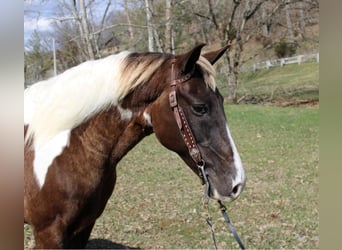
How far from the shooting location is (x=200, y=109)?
4.71 ft

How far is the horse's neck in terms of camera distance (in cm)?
158

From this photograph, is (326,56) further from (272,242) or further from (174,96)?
(272,242)

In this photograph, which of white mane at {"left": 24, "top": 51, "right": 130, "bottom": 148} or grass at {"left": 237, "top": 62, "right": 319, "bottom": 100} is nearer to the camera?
white mane at {"left": 24, "top": 51, "right": 130, "bottom": 148}

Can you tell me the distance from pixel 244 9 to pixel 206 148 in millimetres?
→ 9358

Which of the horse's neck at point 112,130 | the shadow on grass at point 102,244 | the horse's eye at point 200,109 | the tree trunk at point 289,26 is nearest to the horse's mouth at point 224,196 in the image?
the horse's eye at point 200,109

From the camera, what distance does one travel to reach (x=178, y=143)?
150cm

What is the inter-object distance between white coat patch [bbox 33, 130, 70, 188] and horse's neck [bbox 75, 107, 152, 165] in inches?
2.9

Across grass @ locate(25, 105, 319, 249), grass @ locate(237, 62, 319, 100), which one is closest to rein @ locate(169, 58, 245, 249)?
grass @ locate(25, 105, 319, 249)

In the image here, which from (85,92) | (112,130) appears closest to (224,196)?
(112,130)

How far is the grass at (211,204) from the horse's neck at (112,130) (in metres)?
1.54

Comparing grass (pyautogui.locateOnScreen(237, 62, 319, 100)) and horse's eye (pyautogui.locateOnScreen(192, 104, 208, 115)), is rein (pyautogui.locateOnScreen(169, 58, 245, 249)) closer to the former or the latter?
horse's eye (pyautogui.locateOnScreen(192, 104, 208, 115))

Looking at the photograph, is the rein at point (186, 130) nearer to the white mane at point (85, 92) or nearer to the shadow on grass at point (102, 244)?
the white mane at point (85, 92)

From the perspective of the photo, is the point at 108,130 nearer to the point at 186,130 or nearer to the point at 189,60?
the point at 186,130

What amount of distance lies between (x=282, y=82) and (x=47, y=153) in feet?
44.7
